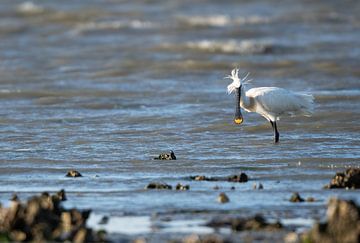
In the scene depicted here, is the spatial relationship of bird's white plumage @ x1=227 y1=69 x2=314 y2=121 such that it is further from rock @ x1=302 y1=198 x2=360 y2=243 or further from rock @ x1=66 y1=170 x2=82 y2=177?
rock @ x1=302 y1=198 x2=360 y2=243

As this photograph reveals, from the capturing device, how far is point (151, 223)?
7.80 meters

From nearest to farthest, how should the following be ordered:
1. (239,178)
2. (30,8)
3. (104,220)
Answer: (104,220) < (239,178) < (30,8)

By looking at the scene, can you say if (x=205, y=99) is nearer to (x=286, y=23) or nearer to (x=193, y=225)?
(x=193, y=225)

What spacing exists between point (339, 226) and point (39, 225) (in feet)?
6.65

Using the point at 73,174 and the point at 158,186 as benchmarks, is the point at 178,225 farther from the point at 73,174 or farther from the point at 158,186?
the point at 73,174

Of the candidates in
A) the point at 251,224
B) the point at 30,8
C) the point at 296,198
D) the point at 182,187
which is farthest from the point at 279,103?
the point at 30,8

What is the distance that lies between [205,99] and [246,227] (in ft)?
32.9

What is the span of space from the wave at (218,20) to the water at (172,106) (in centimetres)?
10

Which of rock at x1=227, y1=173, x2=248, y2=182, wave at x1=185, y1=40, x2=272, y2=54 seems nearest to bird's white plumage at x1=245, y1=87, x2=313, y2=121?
rock at x1=227, y1=173, x2=248, y2=182

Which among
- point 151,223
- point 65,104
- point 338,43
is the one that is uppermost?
point 338,43

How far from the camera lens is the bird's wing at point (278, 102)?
46.8 ft

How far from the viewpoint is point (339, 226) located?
6359mm

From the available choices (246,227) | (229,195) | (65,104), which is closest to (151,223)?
(246,227)

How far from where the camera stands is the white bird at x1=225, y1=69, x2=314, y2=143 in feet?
46.8
